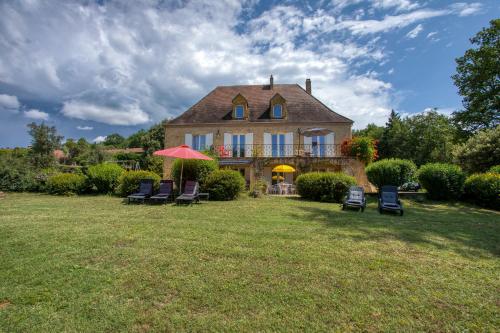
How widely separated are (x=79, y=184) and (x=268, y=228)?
1179 centimetres

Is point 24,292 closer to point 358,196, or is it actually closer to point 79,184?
point 358,196

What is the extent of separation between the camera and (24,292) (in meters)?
2.90

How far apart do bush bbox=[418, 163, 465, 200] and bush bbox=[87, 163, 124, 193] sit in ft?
54.0

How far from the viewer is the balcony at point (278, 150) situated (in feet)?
62.2

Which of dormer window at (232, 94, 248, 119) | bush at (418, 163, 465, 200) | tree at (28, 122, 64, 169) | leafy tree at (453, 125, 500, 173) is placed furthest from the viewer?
tree at (28, 122, 64, 169)

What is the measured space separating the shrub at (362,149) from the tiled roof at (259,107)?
129 inches

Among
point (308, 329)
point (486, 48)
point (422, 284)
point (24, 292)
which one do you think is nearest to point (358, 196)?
point (422, 284)

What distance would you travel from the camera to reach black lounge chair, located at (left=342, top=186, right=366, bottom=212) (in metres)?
9.03

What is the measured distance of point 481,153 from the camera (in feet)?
46.6

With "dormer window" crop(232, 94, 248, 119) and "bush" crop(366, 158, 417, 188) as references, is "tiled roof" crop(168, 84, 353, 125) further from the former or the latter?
"bush" crop(366, 158, 417, 188)

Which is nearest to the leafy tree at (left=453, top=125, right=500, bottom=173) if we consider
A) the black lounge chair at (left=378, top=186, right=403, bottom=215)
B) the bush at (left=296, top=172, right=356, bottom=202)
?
the bush at (left=296, top=172, right=356, bottom=202)

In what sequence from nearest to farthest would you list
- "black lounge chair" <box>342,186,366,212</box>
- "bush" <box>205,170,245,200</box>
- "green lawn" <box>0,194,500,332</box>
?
"green lawn" <box>0,194,500,332</box>, "black lounge chair" <box>342,186,366,212</box>, "bush" <box>205,170,245,200</box>

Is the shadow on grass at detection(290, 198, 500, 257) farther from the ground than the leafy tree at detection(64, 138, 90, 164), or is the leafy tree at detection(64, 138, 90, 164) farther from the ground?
the leafy tree at detection(64, 138, 90, 164)

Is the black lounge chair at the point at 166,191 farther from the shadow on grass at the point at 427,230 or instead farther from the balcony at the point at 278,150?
the balcony at the point at 278,150
